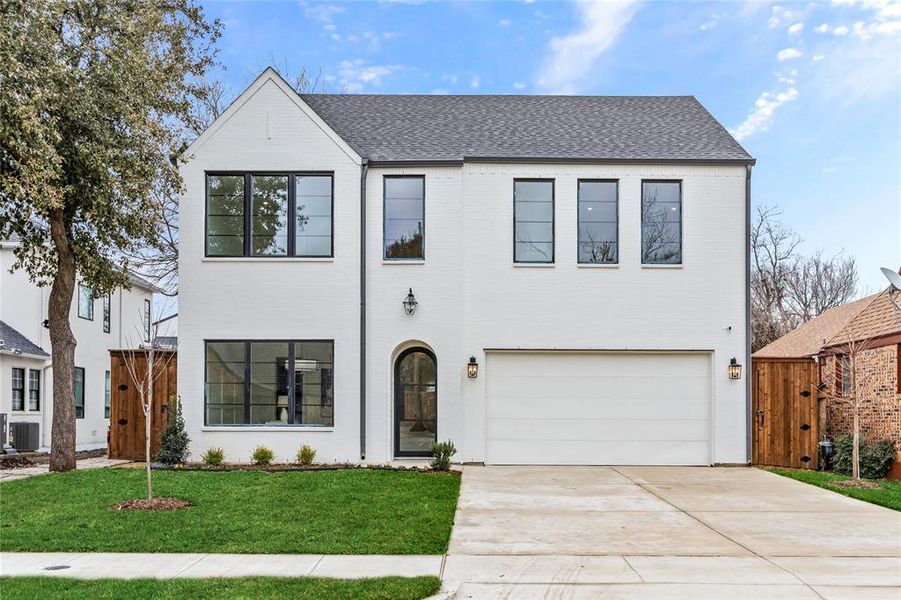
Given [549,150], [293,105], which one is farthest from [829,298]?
[293,105]

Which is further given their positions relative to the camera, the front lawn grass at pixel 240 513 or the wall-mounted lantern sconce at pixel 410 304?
the wall-mounted lantern sconce at pixel 410 304

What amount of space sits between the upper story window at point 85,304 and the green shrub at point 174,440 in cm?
1100

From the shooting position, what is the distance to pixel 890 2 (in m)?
14.6

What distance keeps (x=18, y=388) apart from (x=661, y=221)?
61.1 feet

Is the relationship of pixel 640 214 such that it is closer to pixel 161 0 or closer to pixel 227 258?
pixel 227 258

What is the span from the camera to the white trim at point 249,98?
51.3ft

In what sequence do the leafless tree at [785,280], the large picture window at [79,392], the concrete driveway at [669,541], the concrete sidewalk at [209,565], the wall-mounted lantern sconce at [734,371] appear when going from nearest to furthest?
the concrete driveway at [669,541]
the concrete sidewalk at [209,565]
the wall-mounted lantern sconce at [734,371]
the large picture window at [79,392]
the leafless tree at [785,280]

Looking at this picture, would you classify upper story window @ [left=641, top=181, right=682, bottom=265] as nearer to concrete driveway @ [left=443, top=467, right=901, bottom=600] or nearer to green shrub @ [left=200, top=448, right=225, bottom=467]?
concrete driveway @ [left=443, top=467, right=901, bottom=600]

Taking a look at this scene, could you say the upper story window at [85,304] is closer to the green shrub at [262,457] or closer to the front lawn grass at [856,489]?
the green shrub at [262,457]

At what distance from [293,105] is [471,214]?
445 centimetres

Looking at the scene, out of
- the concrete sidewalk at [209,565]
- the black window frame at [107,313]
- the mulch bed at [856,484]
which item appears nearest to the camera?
the concrete sidewalk at [209,565]

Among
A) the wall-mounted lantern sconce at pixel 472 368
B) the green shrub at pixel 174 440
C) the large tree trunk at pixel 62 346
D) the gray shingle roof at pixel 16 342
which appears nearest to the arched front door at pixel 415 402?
the wall-mounted lantern sconce at pixel 472 368

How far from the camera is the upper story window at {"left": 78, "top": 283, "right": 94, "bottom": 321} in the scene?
24422 millimetres

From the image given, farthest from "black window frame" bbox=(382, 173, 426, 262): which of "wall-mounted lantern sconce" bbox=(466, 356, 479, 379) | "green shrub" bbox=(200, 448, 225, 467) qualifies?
"green shrub" bbox=(200, 448, 225, 467)
